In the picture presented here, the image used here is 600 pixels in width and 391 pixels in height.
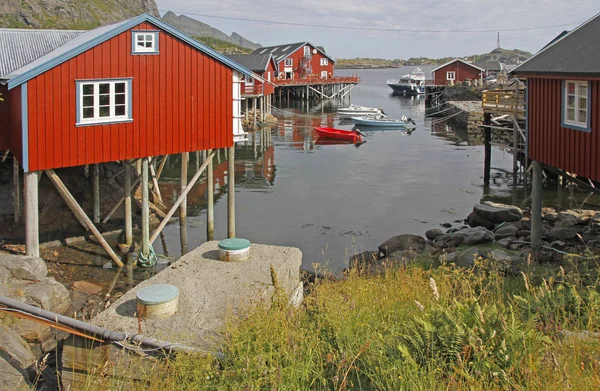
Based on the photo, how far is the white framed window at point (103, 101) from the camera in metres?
15.0

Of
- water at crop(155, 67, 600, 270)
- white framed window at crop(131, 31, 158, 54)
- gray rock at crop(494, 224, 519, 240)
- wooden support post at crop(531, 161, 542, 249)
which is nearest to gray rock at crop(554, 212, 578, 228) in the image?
gray rock at crop(494, 224, 519, 240)

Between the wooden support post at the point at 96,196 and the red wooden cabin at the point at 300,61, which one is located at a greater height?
the red wooden cabin at the point at 300,61

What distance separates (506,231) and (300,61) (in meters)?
71.6

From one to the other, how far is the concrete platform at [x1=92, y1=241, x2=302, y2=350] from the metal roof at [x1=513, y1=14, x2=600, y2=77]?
7.78 meters

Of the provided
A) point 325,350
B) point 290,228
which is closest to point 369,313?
point 325,350

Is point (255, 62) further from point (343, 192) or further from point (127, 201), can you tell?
point (127, 201)

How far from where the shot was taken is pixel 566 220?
62.6 ft

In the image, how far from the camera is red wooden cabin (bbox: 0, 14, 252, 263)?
1427 centimetres

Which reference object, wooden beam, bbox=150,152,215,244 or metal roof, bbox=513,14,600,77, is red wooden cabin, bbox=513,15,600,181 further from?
wooden beam, bbox=150,152,215,244

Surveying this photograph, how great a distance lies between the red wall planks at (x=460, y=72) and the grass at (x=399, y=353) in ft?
270

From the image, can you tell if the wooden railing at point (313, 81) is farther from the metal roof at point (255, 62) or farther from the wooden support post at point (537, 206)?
the wooden support post at point (537, 206)

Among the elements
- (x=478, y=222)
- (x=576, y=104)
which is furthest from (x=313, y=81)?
(x=576, y=104)

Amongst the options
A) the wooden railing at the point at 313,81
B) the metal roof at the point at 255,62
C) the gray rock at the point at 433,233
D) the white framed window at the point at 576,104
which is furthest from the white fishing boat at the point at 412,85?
the white framed window at the point at 576,104

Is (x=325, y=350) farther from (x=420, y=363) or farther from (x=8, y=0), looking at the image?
(x=8, y=0)
